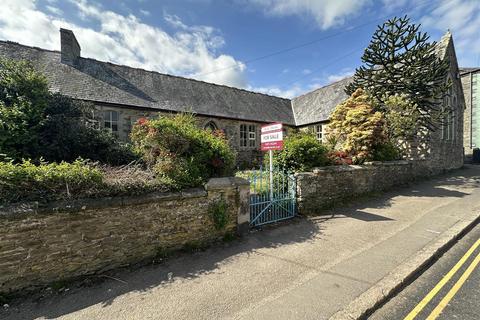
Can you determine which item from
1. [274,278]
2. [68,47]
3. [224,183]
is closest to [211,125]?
[68,47]

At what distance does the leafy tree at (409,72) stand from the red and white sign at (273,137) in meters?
11.3

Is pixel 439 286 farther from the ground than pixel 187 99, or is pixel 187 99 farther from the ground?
pixel 187 99

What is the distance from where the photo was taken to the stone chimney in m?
14.0

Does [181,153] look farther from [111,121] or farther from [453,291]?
[111,121]

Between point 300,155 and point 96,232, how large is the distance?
6.25 m

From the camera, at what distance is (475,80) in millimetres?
25719

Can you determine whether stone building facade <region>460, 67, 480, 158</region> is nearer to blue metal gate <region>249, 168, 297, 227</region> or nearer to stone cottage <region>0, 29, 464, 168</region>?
stone cottage <region>0, 29, 464, 168</region>

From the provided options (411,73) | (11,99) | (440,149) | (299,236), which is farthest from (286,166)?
(440,149)

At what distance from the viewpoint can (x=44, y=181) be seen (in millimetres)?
3748

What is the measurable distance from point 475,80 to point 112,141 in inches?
1464

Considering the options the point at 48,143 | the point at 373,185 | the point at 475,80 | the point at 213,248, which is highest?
the point at 475,80

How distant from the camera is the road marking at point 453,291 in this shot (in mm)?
3023

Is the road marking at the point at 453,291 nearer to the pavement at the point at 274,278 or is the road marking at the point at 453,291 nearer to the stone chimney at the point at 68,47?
the pavement at the point at 274,278

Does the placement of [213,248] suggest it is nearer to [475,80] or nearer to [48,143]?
[48,143]
